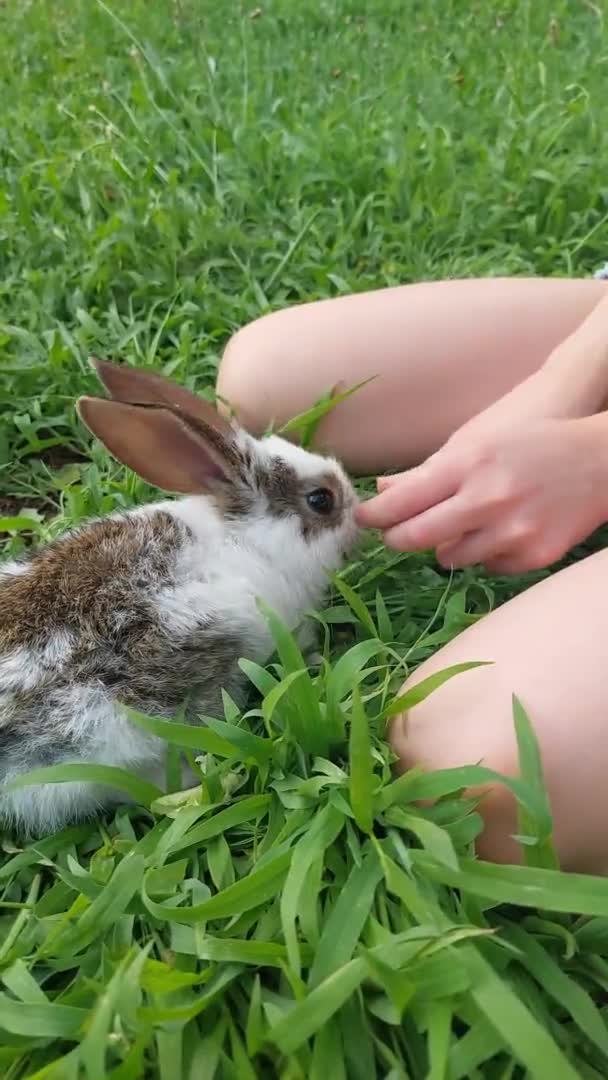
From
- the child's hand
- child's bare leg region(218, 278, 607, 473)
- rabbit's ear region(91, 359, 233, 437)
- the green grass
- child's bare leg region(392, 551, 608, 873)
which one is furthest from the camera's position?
child's bare leg region(218, 278, 607, 473)

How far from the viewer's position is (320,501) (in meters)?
1.84

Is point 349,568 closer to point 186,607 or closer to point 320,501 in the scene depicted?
point 320,501


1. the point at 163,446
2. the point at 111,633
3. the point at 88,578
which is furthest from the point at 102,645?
the point at 163,446

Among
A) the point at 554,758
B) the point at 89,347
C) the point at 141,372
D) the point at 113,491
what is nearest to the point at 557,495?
the point at 554,758

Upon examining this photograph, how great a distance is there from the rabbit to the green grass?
0.09 m

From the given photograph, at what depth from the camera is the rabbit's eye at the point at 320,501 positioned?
72.4 inches

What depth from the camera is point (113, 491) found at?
6.59 ft

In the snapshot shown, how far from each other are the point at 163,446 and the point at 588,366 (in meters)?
0.83

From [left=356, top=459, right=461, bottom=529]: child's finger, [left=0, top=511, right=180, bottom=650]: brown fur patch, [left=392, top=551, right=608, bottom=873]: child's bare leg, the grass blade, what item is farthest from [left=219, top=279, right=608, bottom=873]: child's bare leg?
the grass blade

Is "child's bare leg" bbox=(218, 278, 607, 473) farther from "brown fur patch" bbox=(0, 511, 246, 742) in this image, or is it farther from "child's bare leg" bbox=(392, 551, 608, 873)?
"child's bare leg" bbox=(392, 551, 608, 873)

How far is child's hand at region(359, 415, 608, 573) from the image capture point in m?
1.57

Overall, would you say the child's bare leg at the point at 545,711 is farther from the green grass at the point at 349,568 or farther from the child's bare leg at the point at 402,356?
the child's bare leg at the point at 402,356

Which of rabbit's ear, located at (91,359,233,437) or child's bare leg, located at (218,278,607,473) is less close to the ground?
rabbit's ear, located at (91,359,233,437)

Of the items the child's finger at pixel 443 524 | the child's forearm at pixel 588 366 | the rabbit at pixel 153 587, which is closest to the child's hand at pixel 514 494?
the child's finger at pixel 443 524
